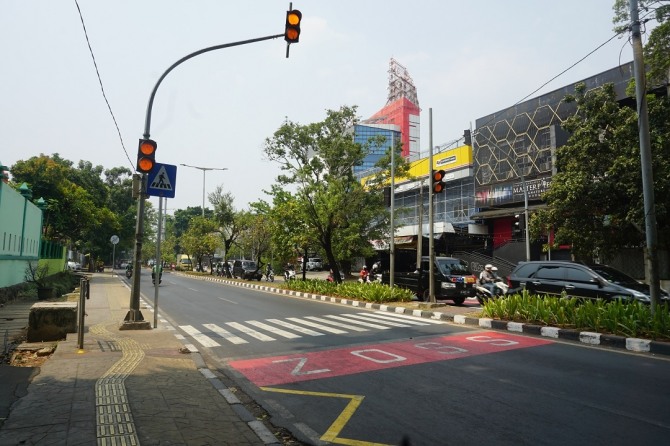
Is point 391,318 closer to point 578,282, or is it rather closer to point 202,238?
point 578,282

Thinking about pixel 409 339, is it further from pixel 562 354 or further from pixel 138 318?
pixel 138 318

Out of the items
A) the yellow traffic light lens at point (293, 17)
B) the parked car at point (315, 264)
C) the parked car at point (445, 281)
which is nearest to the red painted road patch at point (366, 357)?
the yellow traffic light lens at point (293, 17)

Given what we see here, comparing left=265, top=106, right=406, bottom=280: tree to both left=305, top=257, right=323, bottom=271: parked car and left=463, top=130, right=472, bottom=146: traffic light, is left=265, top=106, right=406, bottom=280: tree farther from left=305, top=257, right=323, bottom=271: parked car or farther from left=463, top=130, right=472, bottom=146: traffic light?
left=305, top=257, right=323, bottom=271: parked car

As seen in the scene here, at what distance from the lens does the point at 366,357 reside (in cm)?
739

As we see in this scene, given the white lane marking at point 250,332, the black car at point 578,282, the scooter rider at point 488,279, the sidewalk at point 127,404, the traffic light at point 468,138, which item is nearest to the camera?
the sidewalk at point 127,404

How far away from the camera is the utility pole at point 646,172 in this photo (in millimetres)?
8906

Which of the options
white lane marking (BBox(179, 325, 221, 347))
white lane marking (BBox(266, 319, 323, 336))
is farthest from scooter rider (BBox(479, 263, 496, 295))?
white lane marking (BBox(179, 325, 221, 347))

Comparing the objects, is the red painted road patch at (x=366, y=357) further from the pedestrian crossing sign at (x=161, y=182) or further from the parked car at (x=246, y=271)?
the parked car at (x=246, y=271)

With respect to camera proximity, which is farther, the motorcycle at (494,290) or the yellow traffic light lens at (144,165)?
the motorcycle at (494,290)

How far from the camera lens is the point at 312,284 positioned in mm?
22812

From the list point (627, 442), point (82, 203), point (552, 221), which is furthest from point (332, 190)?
point (82, 203)

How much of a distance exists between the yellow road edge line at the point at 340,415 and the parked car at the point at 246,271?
31.4 m

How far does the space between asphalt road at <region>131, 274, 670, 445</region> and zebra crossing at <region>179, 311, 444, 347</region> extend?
0.41 ft

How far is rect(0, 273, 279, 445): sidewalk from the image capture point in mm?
3836
